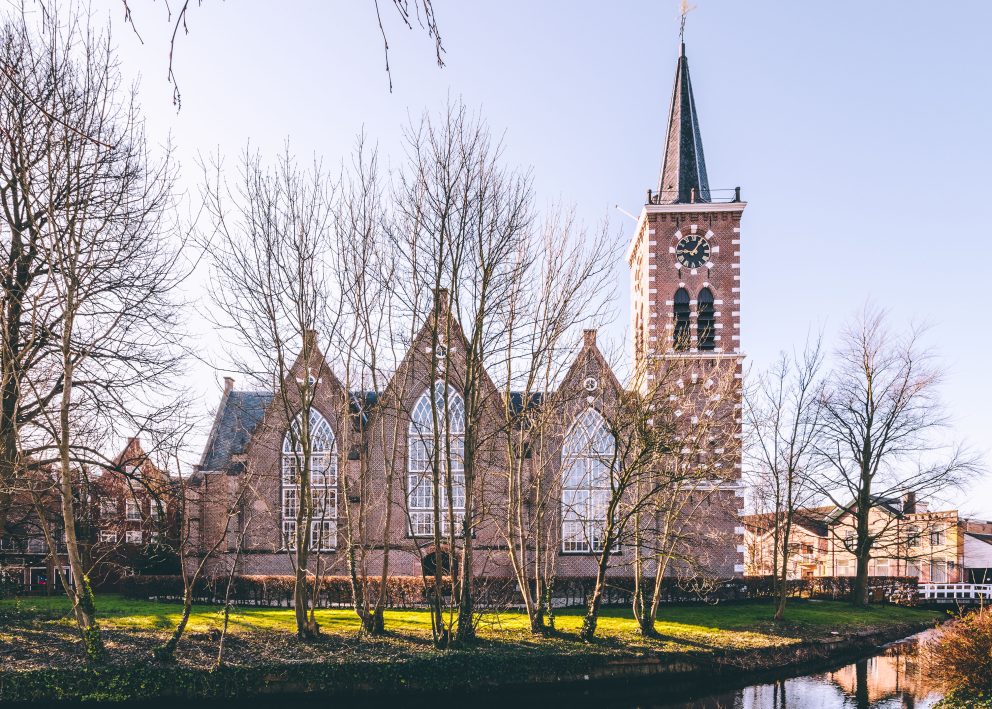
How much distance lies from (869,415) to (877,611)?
9.14m

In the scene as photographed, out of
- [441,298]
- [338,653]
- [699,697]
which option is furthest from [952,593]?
[338,653]

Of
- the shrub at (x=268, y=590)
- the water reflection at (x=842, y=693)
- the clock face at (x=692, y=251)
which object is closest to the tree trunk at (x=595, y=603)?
the water reflection at (x=842, y=693)

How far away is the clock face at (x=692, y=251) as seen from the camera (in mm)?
35125

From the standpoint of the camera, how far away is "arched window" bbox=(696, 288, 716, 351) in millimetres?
34750

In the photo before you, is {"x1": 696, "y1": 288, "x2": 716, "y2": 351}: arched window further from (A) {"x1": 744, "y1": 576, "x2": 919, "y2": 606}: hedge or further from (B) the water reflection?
(B) the water reflection

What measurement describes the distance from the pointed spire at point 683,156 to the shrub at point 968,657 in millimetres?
23556

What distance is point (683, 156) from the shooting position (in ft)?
118

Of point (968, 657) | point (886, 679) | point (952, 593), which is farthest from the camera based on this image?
point (952, 593)

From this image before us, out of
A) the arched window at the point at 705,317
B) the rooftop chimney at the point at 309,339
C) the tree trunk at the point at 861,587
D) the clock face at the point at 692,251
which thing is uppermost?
the clock face at the point at 692,251

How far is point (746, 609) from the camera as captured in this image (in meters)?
31.1

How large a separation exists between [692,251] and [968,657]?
22663mm

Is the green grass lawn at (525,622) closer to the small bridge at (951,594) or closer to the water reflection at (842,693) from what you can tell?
the water reflection at (842,693)

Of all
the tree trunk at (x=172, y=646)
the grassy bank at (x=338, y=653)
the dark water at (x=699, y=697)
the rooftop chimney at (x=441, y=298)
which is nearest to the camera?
the grassy bank at (x=338, y=653)

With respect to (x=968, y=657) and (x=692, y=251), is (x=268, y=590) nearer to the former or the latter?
(x=692, y=251)
